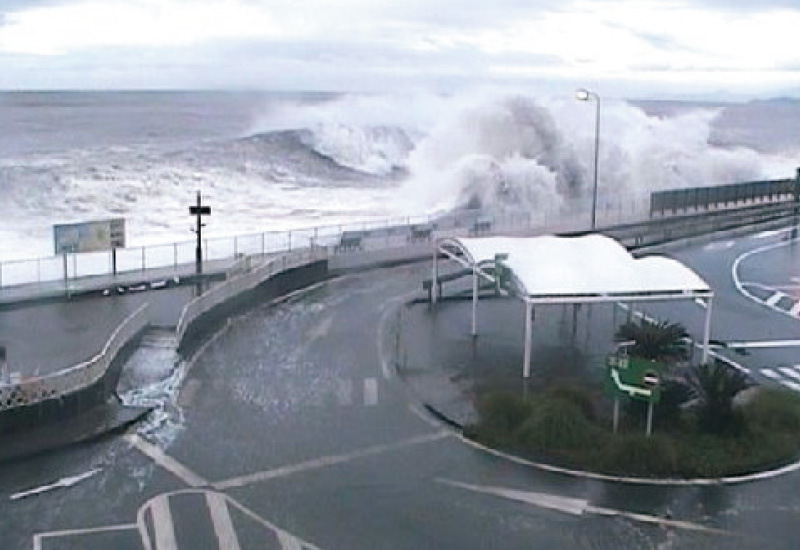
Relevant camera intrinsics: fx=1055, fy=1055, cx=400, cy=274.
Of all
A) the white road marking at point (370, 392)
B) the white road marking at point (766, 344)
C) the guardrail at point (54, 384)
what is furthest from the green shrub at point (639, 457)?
the guardrail at point (54, 384)

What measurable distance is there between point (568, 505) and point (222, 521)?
4570mm

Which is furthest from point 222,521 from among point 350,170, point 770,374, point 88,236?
point 350,170

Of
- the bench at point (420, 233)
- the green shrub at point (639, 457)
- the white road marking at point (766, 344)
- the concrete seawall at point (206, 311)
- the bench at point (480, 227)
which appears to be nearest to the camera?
the green shrub at point (639, 457)

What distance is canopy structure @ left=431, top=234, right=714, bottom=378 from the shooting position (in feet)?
65.6

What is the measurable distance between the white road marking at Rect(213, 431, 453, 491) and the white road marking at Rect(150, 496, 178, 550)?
0.88 m

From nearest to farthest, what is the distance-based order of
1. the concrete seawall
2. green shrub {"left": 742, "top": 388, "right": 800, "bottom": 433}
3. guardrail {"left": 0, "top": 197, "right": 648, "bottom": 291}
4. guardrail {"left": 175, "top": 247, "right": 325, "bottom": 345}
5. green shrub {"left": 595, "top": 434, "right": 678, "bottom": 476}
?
1. green shrub {"left": 595, "top": 434, "right": 678, "bottom": 476}
2. the concrete seawall
3. green shrub {"left": 742, "top": 388, "right": 800, "bottom": 433}
4. guardrail {"left": 175, "top": 247, "right": 325, "bottom": 345}
5. guardrail {"left": 0, "top": 197, "right": 648, "bottom": 291}

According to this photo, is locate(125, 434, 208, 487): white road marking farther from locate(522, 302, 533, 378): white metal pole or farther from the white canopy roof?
the white canopy roof

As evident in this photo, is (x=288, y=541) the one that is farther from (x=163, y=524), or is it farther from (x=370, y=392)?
(x=370, y=392)

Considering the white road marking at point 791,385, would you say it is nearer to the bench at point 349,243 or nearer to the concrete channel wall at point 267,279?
the concrete channel wall at point 267,279

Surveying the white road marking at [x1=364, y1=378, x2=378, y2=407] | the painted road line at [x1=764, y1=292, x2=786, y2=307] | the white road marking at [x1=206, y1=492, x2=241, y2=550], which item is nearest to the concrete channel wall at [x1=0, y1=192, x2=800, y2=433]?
the white road marking at [x1=206, y1=492, x2=241, y2=550]

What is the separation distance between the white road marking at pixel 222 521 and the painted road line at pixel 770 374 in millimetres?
11559

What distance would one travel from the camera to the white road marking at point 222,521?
12781 mm

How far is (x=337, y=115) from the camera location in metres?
98.4

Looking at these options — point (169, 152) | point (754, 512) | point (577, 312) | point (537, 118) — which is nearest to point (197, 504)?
point (754, 512)
